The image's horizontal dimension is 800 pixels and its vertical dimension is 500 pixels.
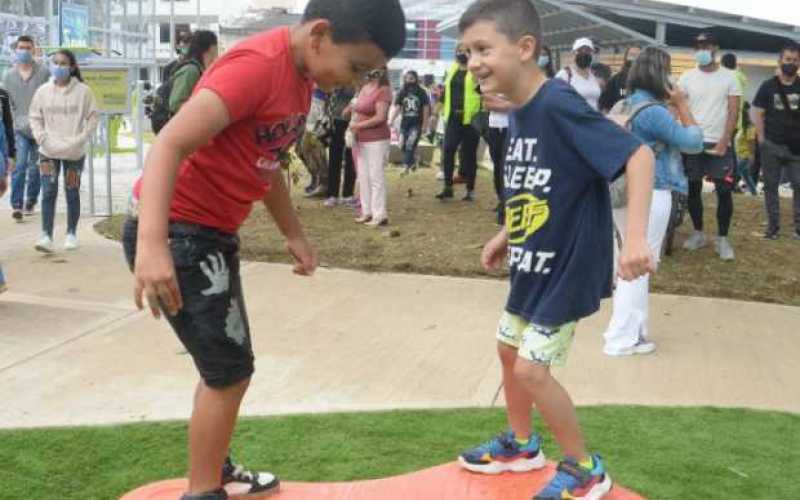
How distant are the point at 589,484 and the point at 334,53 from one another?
65.2 inches

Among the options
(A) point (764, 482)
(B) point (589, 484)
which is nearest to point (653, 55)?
(A) point (764, 482)

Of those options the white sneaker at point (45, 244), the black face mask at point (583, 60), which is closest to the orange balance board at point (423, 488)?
the white sneaker at point (45, 244)

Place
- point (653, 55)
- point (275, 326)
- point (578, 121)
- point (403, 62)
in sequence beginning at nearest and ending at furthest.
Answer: point (578, 121)
point (653, 55)
point (275, 326)
point (403, 62)

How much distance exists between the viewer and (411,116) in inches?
627

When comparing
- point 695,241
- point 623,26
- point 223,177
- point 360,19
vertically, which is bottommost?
point 695,241

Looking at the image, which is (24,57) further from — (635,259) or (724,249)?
(635,259)

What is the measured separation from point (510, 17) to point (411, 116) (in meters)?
13.0

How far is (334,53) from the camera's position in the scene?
2.67 meters

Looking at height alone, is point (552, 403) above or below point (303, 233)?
below

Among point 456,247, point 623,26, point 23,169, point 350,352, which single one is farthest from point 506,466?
point 623,26

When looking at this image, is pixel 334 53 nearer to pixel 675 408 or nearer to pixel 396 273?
pixel 675 408

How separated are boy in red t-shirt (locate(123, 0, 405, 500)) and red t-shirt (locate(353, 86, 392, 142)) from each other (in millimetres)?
6666

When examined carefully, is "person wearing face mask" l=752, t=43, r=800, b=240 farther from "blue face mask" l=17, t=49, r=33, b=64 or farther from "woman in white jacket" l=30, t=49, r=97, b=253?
"blue face mask" l=17, t=49, r=33, b=64

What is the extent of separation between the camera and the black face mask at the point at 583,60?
31.0 feet
